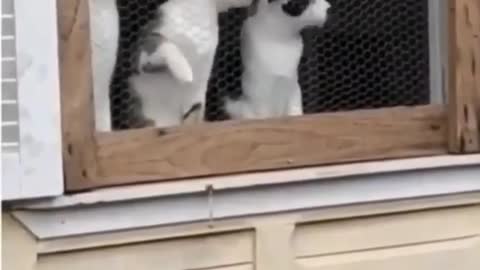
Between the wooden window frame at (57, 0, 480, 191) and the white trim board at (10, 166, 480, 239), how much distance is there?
0.09ft

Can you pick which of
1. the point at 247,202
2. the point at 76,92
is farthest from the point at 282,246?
the point at 76,92

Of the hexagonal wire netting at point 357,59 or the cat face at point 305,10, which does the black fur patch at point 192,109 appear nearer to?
the hexagonal wire netting at point 357,59

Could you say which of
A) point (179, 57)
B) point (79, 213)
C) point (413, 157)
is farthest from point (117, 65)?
point (413, 157)

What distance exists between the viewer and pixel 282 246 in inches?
59.1

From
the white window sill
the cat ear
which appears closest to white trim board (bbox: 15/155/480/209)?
the white window sill

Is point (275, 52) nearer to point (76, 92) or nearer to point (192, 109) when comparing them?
point (192, 109)

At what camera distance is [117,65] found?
1.43 meters

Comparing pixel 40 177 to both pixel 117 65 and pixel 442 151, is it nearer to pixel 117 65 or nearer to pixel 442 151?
pixel 117 65

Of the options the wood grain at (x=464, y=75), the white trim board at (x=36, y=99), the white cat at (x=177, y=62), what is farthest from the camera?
the wood grain at (x=464, y=75)

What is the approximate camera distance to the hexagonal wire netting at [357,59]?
149 centimetres

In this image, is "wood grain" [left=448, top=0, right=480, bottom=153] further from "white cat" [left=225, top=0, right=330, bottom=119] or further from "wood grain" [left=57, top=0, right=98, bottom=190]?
"wood grain" [left=57, top=0, right=98, bottom=190]

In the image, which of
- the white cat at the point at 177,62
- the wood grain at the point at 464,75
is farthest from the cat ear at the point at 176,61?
the wood grain at the point at 464,75

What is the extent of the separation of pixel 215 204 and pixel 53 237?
205 mm

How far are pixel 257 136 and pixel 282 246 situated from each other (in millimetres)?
144
